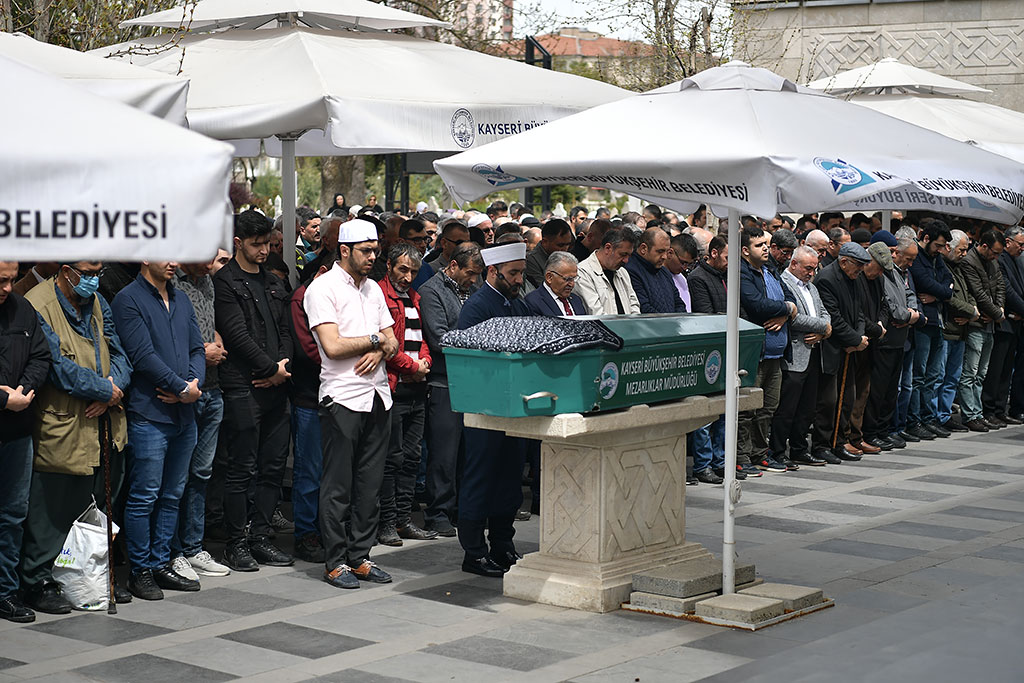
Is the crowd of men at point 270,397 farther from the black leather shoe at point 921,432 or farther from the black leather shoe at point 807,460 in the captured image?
the black leather shoe at point 921,432

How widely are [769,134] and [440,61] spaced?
3.63 meters

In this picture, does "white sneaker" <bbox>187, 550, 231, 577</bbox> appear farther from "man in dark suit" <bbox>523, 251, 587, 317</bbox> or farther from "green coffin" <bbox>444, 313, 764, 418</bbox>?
"man in dark suit" <bbox>523, 251, 587, 317</bbox>

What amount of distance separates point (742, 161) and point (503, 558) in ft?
10.6

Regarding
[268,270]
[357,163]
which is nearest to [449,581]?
[268,270]

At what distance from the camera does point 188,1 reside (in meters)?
10.2

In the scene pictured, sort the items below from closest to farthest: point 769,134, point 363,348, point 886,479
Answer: point 769,134 → point 363,348 → point 886,479

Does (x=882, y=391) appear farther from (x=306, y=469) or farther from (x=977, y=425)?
(x=306, y=469)

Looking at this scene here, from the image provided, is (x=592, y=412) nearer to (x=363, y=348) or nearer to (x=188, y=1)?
(x=363, y=348)

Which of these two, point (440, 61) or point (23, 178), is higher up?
point (440, 61)

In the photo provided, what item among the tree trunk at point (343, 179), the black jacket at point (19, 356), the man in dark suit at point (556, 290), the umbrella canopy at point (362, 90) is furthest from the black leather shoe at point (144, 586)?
the tree trunk at point (343, 179)

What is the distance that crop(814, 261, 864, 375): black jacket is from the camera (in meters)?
13.0

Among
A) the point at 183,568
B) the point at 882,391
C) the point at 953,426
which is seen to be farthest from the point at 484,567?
the point at 953,426

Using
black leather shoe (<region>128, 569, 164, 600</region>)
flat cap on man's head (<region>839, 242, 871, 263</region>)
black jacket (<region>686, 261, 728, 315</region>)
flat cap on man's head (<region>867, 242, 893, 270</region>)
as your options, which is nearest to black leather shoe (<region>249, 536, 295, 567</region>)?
black leather shoe (<region>128, 569, 164, 600</region>)

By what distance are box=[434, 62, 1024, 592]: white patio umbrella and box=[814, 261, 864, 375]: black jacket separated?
542 centimetres
